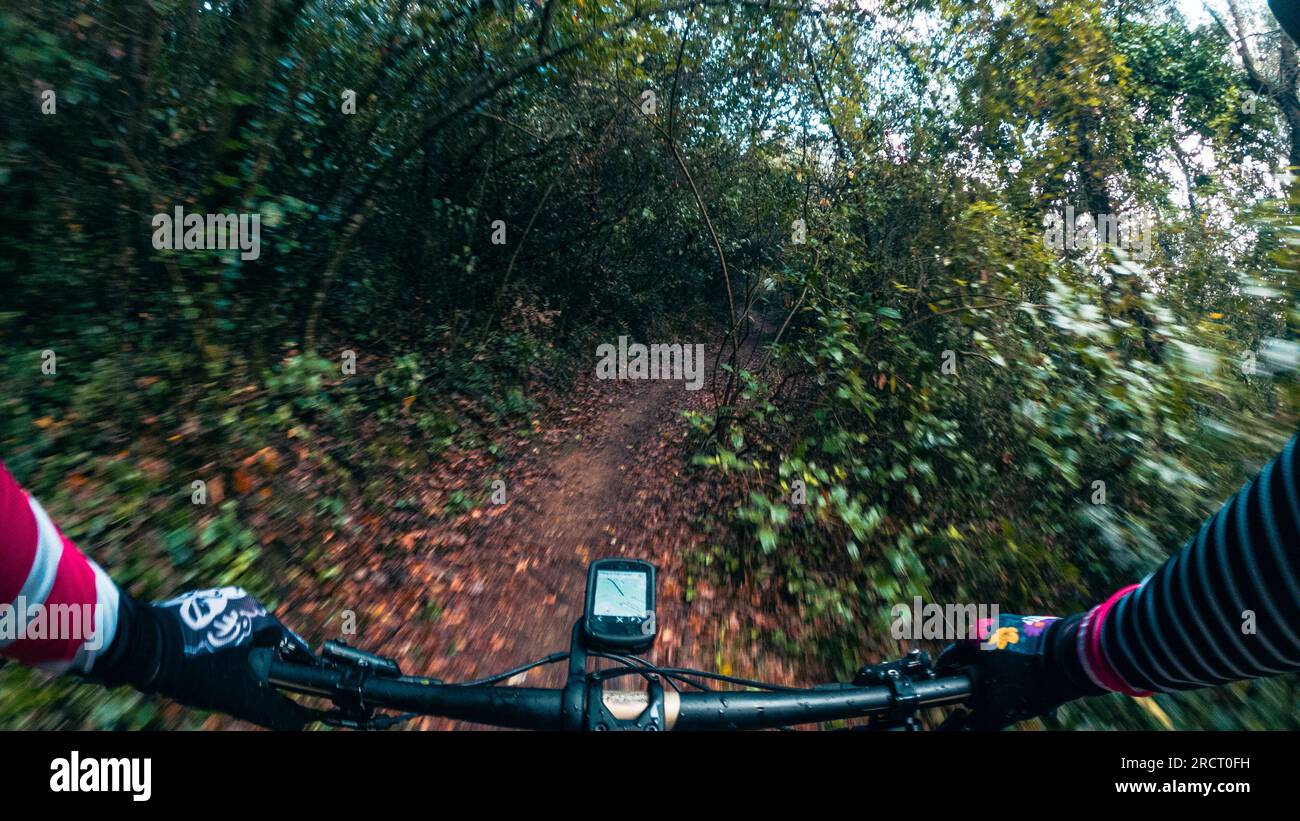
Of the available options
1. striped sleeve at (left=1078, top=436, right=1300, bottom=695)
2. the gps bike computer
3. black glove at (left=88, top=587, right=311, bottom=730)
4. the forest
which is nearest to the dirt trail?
the forest

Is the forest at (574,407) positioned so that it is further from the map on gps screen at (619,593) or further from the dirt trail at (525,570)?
the map on gps screen at (619,593)

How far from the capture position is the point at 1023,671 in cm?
138

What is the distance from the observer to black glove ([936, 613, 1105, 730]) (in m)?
1.32

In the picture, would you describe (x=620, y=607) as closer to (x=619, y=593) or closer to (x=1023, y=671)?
(x=619, y=593)

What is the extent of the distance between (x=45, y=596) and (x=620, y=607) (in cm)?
122

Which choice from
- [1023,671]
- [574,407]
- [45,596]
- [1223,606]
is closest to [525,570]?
[45,596]

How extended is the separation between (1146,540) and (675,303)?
11981 millimetres

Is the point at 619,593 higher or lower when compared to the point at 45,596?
lower

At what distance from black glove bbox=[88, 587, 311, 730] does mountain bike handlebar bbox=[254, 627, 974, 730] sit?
2.2 inches

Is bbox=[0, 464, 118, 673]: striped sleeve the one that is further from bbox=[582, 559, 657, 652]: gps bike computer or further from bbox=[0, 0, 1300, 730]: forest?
bbox=[0, 0, 1300, 730]: forest

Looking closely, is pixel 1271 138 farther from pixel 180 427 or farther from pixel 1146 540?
pixel 180 427
